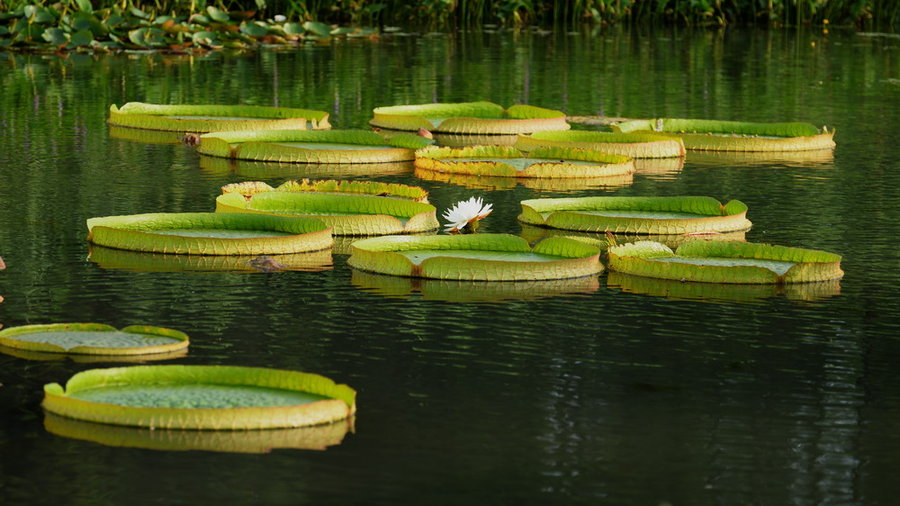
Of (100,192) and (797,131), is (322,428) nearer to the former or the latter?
(100,192)

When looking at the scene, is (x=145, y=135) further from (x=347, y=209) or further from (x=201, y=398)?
(x=201, y=398)

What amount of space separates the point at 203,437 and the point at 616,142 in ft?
29.3

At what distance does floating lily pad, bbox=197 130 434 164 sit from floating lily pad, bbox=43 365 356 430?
284 inches

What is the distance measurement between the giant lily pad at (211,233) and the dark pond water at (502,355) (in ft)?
0.72

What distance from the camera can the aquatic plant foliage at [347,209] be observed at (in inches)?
398

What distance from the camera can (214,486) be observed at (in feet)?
17.8

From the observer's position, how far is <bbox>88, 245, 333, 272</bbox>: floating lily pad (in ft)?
29.6

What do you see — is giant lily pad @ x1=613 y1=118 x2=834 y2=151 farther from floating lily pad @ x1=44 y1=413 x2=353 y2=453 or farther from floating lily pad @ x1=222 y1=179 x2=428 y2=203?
floating lily pad @ x1=44 y1=413 x2=353 y2=453

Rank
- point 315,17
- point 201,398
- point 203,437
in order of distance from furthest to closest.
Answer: point 315,17, point 201,398, point 203,437

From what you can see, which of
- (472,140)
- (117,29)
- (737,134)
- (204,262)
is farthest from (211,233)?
(117,29)

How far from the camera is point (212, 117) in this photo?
16172 millimetres

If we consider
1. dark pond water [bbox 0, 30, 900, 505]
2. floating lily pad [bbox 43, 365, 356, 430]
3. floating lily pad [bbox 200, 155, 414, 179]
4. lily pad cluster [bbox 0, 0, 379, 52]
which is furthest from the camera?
lily pad cluster [bbox 0, 0, 379, 52]

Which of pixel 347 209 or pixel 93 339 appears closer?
pixel 93 339

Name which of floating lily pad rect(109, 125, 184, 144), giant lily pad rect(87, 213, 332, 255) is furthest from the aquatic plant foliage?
floating lily pad rect(109, 125, 184, 144)
